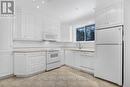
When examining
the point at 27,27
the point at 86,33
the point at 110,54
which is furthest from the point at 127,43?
the point at 86,33

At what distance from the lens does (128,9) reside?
2.50 m

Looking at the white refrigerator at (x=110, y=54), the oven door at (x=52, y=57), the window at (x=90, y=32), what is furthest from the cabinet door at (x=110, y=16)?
the oven door at (x=52, y=57)

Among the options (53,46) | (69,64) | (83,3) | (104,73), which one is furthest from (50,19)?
(104,73)

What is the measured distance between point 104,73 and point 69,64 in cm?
251

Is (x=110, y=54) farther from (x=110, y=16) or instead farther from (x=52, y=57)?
(x=52, y=57)

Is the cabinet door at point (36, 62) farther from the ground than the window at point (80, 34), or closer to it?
closer to it

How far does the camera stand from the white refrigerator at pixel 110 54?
9.54 ft

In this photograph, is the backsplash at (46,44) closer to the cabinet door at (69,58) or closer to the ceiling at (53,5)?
the cabinet door at (69,58)

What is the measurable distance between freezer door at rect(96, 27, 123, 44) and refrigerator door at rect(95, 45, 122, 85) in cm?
13

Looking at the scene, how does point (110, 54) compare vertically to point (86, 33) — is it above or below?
below

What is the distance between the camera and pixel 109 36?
126 inches

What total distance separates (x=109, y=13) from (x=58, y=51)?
2.94 m

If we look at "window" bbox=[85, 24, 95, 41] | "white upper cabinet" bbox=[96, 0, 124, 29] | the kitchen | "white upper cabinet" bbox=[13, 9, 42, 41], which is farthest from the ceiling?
"window" bbox=[85, 24, 95, 41]

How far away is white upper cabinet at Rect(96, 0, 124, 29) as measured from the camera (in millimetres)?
2930
